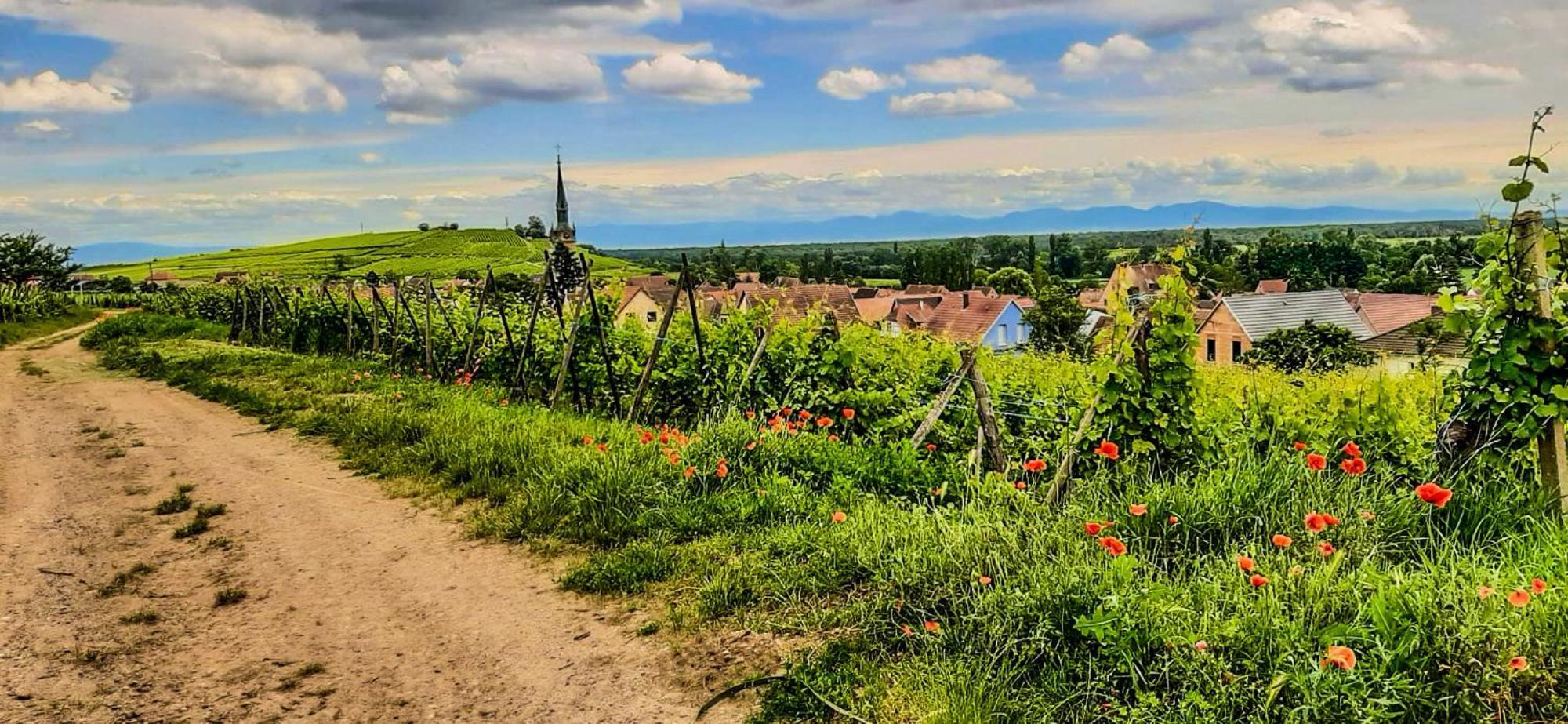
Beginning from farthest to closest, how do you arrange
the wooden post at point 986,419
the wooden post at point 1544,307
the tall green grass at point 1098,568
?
the wooden post at point 986,419 < the wooden post at point 1544,307 < the tall green grass at point 1098,568

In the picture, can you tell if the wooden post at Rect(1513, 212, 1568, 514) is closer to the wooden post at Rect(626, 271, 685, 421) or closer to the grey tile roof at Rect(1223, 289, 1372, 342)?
the wooden post at Rect(626, 271, 685, 421)

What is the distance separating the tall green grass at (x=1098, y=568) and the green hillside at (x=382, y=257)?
2536 inches

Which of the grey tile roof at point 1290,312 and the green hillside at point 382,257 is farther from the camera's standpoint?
the green hillside at point 382,257

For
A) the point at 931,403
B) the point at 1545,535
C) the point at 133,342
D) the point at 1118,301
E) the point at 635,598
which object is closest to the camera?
the point at 1545,535

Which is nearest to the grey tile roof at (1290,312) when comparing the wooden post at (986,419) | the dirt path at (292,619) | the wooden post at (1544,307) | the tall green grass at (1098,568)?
the wooden post at (986,419)

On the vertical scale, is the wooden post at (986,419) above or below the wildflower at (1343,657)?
above

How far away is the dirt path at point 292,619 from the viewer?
4.37 m

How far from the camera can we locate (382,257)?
99.4 meters

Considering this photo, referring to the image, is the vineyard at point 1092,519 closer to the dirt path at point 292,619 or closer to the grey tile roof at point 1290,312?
the dirt path at point 292,619

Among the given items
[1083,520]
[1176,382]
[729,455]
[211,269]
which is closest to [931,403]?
[729,455]

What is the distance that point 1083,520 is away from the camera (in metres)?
4.63

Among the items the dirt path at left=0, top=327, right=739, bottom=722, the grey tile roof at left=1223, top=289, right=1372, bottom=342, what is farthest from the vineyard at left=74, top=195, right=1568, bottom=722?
the grey tile roof at left=1223, top=289, right=1372, bottom=342

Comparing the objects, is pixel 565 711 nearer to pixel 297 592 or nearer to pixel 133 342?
pixel 297 592

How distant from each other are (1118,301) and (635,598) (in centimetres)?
331
